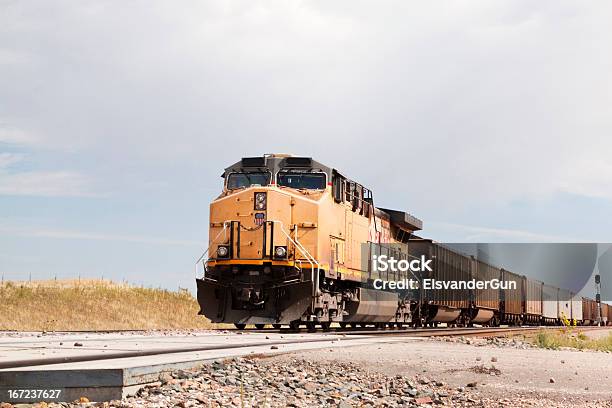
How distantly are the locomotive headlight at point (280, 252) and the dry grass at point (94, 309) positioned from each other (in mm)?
10672

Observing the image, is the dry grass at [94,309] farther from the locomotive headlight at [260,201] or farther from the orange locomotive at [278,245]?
the locomotive headlight at [260,201]

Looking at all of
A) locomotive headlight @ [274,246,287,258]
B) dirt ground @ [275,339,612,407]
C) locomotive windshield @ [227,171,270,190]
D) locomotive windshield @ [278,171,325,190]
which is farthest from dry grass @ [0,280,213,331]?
dirt ground @ [275,339,612,407]

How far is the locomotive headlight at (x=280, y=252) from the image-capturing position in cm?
1889

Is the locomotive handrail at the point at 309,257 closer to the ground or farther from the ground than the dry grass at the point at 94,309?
farther from the ground

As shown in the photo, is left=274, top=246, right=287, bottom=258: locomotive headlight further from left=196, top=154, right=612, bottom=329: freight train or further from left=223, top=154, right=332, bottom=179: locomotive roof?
left=223, top=154, right=332, bottom=179: locomotive roof

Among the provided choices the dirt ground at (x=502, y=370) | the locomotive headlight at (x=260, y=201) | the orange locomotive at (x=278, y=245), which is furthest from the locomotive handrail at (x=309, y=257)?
the dirt ground at (x=502, y=370)

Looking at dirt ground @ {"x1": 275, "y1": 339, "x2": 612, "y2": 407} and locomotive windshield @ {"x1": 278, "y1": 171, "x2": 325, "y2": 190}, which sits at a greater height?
locomotive windshield @ {"x1": 278, "y1": 171, "x2": 325, "y2": 190}

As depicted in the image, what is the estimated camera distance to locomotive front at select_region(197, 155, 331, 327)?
61.1ft

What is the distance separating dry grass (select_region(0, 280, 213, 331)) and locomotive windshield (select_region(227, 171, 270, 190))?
9603mm

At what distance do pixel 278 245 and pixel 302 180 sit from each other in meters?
1.98

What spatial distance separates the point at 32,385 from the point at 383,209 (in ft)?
68.7

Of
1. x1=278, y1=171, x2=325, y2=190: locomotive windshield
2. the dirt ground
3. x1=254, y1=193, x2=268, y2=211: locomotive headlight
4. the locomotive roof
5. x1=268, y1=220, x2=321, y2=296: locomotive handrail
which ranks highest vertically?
the locomotive roof

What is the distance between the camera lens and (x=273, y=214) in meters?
19.2

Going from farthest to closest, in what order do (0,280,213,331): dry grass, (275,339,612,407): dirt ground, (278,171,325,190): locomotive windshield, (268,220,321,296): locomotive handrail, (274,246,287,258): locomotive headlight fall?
1. (0,280,213,331): dry grass
2. (278,171,325,190): locomotive windshield
3. (274,246,287,258): locomotive headlight
4. (268,220,321,296): locomotive handrail
5. (275,339,612,407): dirt ground
